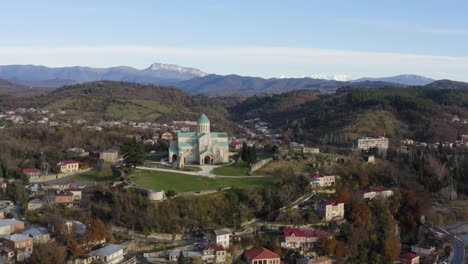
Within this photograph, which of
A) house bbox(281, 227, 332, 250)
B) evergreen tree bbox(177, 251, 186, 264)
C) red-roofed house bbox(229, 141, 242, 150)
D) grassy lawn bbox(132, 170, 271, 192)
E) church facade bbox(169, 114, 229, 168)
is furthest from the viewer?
red-roofed house bbox(229, 141, 242, 150)

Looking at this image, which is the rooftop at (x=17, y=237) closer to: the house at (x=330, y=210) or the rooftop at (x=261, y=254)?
the rooftop at (x=261, y=254)

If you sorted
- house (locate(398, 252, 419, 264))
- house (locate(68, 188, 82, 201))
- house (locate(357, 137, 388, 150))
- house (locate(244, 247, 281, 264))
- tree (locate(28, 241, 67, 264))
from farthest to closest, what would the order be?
house (locate(357, 137, 388, 150))
house (locate(68, 188, 82, 201))
house (locate(398, 252, 419, 264))
house (locate(244, 247, 281, 264))
tree (locate(28, 241, 67, 264))

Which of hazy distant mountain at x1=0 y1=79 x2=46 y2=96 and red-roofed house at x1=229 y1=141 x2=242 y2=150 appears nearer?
red-roofed house at x1=229 y1=141 x2=242 y2=150

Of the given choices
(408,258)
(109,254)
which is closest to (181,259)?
(109,254)

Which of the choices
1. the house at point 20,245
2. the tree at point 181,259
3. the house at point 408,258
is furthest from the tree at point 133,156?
the house at point 408,258

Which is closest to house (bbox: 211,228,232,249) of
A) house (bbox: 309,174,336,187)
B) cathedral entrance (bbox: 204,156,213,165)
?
house (bbox: 309,174,336,187)

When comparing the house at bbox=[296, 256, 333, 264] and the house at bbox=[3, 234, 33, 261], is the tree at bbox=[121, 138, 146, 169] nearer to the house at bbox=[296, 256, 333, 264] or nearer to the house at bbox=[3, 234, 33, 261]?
the house at bbox=[3, 234, 33, 261]

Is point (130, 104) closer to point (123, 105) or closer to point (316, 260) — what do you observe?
point (123, 105)
